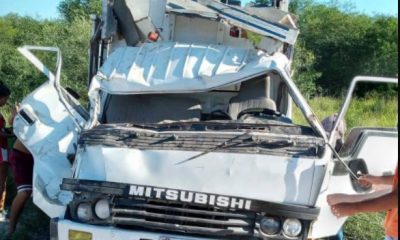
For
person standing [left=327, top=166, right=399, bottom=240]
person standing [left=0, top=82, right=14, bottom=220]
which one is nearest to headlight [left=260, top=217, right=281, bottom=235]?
person standing [left=327, top=166, right=399, bottom=240]

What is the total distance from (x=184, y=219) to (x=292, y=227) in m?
0.72

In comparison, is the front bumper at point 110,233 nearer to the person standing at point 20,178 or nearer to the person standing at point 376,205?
the person standing at point 376,205

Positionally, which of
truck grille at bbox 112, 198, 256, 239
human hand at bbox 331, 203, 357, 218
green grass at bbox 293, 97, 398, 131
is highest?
human hand at bbox 331, 203, 357, 218

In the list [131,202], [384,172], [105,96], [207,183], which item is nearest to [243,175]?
[207,183]

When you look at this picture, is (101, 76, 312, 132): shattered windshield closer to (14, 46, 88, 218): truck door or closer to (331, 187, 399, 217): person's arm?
(14, 46, 88, 218): truck door

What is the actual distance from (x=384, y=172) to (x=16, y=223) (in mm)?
3503

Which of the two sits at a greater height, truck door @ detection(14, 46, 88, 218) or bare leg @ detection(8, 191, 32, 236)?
truck door @ detection(14, 46, 88, 218)

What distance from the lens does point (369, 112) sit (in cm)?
1888

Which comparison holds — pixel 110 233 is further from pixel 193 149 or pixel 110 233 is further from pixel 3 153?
pixel 3 153

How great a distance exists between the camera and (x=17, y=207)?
18.2ft

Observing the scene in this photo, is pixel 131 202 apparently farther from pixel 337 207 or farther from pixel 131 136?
pixel 337 207

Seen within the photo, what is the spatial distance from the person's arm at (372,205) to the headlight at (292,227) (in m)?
0.96

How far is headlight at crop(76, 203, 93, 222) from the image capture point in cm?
401

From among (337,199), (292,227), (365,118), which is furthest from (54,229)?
(365,118)
